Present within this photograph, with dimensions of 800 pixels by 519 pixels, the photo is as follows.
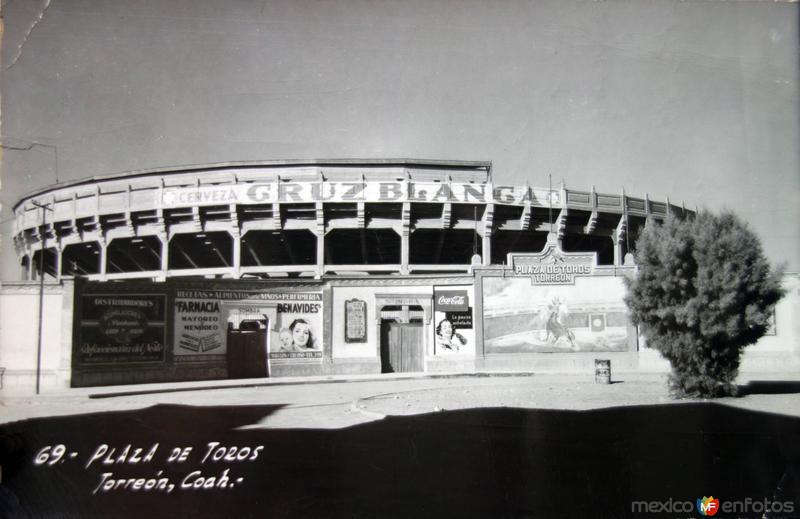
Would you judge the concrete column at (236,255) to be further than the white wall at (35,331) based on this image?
Yes

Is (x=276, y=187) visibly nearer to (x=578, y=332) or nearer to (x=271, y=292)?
(x=271, y=292)

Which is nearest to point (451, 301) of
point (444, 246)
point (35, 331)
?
point (444, 246)

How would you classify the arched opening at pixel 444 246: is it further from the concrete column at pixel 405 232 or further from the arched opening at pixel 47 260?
the arched opening at pixel 47 260

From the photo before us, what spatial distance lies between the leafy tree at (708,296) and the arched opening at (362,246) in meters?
17.9

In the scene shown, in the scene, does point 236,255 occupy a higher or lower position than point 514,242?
lower

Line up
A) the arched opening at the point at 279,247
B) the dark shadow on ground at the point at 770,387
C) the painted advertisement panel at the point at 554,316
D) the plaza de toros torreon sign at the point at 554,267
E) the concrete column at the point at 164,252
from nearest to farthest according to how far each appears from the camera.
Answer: the dark shadow on ground at the point at 770,387, the painted advertisement panel at the point at 554,316, the plaza de toros torreon sign at the point at 554,267, the concrete column at the point at 164,252, the arched opening at the point at 279,247

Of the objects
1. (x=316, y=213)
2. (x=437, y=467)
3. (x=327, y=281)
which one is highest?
(x=316, y=213)

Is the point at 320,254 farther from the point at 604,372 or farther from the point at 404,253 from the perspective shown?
the point at 604,372

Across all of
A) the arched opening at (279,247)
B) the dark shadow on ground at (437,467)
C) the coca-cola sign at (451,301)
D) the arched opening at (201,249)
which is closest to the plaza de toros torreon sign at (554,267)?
the coca-cola sign at (451,301)

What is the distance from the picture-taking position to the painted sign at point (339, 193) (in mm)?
26016

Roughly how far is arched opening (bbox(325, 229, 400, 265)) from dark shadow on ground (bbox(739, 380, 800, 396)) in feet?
58.8

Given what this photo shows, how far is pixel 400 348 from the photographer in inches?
895

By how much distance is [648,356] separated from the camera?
22.0 meters

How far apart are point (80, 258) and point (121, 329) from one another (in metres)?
19.9
